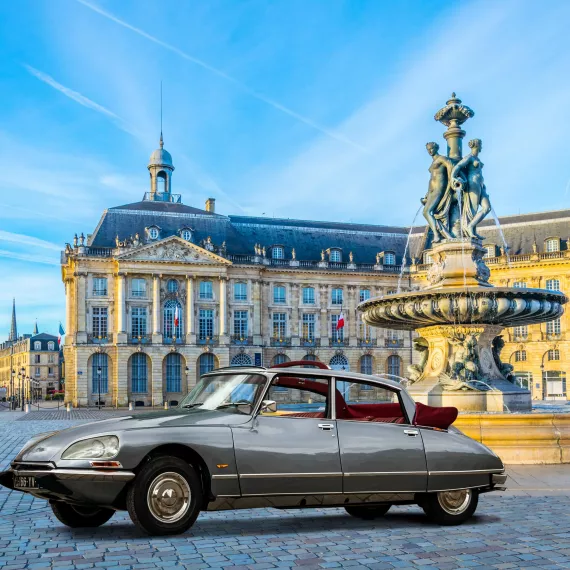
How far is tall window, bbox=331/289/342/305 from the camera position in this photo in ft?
238

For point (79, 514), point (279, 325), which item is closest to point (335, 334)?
point (279, 325)

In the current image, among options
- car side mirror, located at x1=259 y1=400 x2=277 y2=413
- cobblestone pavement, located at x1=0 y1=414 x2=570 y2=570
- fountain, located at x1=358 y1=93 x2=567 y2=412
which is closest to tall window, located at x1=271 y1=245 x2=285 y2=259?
fountain, located at x1=358 y1=93 x2=567 y2=412

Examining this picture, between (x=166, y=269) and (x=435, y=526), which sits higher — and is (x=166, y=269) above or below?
above

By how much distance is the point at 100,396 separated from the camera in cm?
6394

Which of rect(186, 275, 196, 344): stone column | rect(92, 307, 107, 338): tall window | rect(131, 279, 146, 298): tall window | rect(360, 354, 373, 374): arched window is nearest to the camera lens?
rect(92, 307, 107, 338): tall window

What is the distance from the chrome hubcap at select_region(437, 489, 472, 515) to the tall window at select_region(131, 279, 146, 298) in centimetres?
5898

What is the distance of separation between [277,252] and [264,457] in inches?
2544

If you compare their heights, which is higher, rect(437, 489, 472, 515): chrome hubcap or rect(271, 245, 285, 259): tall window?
rect(271, 245, 285, 259): tall window

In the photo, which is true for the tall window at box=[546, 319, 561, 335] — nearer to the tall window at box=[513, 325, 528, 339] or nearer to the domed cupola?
the tall window at box=[513, 325, 528, 339]

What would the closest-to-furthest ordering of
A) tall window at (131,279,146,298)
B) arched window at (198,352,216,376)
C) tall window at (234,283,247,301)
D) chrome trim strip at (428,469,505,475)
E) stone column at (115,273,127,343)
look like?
chrome trim strip at (428,469,505,475), stone column at (115,273,127,343), tall window at (131,279,146,298), arched window at (198,352,216,376), tall window at (234,283,247,301)

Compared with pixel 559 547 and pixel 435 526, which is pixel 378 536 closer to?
pixel 435 526

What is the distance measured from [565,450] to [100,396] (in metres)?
54.6

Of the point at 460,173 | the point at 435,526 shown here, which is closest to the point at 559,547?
the point at 435,526

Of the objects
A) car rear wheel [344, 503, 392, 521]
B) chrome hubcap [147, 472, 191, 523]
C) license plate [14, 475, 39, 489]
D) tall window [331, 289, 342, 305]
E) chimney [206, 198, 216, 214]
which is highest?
chimney [206, 198, 216, 214]
